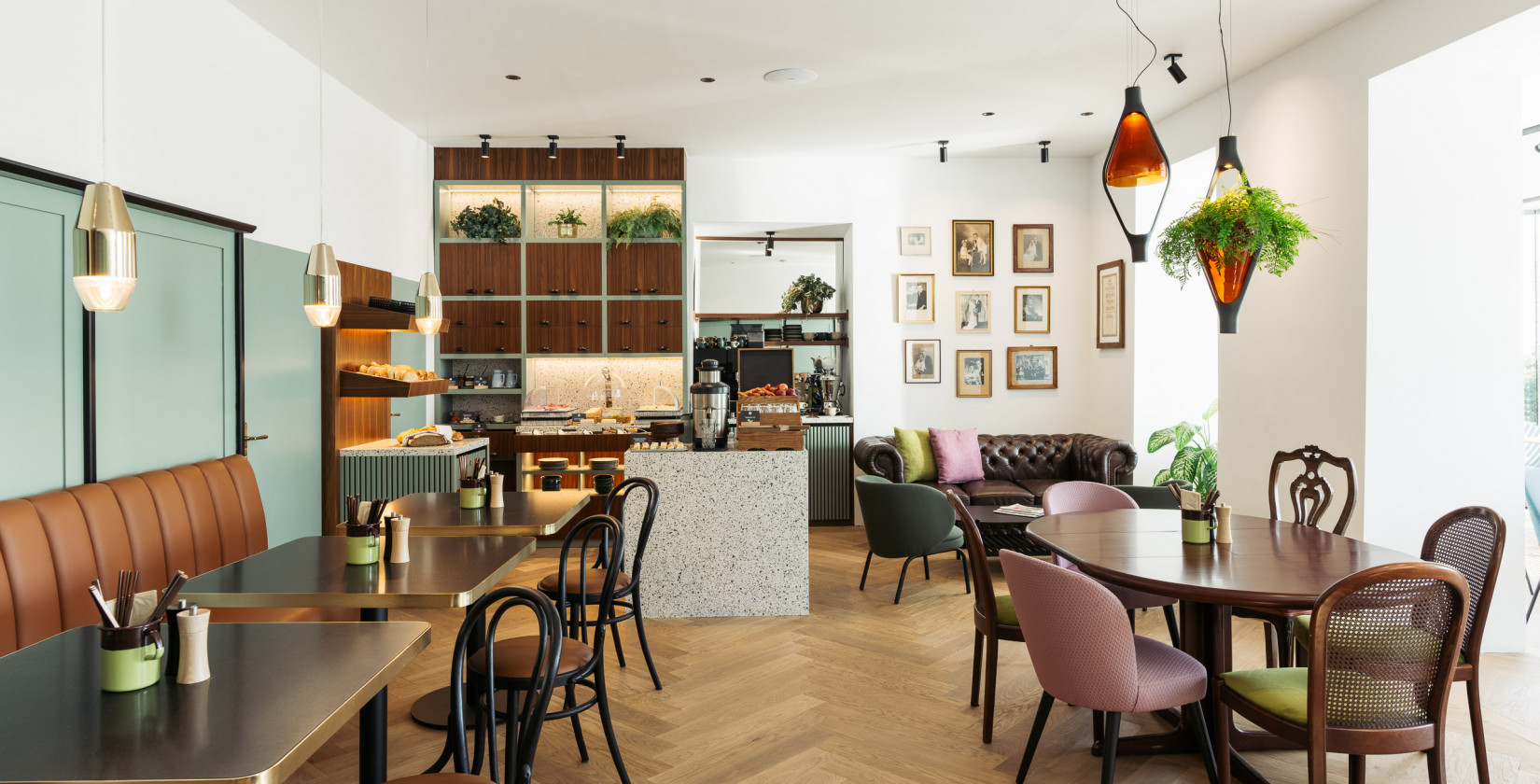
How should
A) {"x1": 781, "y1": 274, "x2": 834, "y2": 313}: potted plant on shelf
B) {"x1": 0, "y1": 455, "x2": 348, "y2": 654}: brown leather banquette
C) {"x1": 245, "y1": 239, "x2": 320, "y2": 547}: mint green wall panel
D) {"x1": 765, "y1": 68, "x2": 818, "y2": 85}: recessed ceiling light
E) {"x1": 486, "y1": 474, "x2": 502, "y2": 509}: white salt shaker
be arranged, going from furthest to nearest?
{"x1": 781, "y1": 274, "x2": 834, "y2": 313}: potted plant on shelf → {"x1": 765, "y1": 68, "x2": 818, "y2": 85}: recessed ceiling light → {"x1": 245, "y1": 239, "x2": 320, "y2": 547}: mint green wall panel → {"x1": 486, "y1": 474, "x2": 502, "y2": 509}: white salt shaker → {"x1": 0, "y1": 455, "x2": 348, "y2": 654}: brown leather banquette

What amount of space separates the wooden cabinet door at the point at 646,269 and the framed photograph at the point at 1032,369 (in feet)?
10.2

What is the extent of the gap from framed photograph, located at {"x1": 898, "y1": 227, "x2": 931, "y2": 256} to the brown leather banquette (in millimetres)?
5427

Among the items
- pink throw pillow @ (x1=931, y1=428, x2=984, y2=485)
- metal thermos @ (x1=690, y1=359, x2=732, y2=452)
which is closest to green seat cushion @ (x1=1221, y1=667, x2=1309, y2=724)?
metal thermos @ (x1=690, y1=359, x2=732, y2=452)

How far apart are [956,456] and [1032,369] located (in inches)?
57.4

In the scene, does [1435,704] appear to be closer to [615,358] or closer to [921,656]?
[921,656]

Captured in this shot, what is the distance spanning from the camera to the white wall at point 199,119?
3197mm

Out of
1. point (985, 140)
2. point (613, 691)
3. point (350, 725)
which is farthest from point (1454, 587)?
point (985, 140)

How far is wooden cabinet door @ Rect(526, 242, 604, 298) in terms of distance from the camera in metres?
7.23

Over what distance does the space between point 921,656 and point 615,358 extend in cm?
423

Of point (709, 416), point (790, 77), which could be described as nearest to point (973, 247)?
point (790, 77)

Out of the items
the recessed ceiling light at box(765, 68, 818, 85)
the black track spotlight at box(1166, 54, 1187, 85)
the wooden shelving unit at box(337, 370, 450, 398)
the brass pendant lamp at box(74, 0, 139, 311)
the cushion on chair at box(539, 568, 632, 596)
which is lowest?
the cushion on chair at box(539, 568, 632, 596)

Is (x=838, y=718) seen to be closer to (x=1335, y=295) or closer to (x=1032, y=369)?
(x=1335, y=295)

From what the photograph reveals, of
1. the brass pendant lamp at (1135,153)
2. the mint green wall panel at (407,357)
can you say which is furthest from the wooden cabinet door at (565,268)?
the brass pendant lamp at (1135,153)

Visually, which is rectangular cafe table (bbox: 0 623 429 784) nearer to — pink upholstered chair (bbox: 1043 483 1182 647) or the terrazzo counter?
the terrazzo counter
